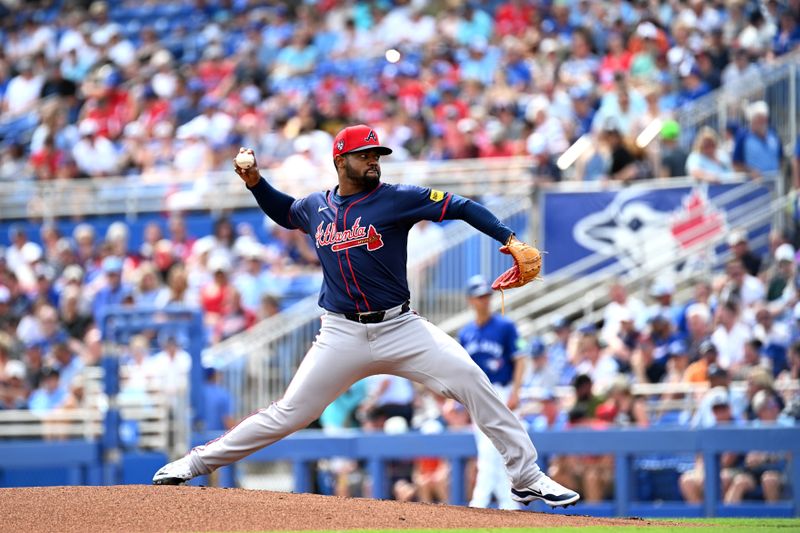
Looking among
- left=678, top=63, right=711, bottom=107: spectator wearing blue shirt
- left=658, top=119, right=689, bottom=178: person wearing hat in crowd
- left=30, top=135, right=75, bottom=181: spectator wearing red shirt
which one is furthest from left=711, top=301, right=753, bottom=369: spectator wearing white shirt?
left=30, top=135, right=75, bottom=181: spectator wearing red shirt

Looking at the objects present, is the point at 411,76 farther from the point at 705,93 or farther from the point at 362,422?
the point at 362,422

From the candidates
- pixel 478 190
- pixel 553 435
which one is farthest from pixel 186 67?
pixel 553 435

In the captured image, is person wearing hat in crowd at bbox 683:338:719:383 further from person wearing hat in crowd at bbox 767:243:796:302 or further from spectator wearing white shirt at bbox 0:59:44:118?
spectator wearing white shirt at bbox 0:59:44:118

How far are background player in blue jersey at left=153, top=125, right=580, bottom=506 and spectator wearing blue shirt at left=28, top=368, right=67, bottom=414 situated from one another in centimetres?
818

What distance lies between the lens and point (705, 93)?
15453 mm

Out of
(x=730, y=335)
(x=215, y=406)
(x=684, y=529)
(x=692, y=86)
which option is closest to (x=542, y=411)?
(x=730, y=335)

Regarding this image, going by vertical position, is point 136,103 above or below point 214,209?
above

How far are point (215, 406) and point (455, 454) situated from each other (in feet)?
9.69

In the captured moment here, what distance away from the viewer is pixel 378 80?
18828mm

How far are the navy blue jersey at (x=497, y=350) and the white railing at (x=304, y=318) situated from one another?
3.98m

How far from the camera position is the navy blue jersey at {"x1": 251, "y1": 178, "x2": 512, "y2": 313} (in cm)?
730

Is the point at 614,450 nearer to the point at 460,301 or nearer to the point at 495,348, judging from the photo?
the point at 495,348

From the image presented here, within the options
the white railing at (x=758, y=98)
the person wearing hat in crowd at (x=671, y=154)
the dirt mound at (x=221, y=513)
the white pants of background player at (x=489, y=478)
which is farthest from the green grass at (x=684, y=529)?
the white railing at (x=758, y=98)

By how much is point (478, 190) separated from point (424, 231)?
0.89 m
